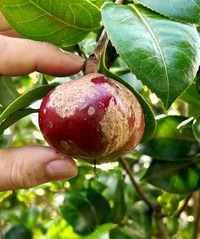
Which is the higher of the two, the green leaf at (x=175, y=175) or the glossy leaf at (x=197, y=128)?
the glossy leaf at (x=197, y=128)

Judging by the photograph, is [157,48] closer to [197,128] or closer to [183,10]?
[183,10]

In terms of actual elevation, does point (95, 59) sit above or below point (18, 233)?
above

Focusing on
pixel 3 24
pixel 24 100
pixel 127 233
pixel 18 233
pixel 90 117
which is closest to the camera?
pixel 90 117

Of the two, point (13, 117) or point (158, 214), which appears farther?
point (158, 214)

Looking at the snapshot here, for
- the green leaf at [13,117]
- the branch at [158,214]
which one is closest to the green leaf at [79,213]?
the branch at [158,214]

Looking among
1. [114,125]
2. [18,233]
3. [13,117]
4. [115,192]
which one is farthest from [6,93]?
[18,233]

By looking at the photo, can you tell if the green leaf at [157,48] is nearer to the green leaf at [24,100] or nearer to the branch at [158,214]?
the green leaf at [24,100]

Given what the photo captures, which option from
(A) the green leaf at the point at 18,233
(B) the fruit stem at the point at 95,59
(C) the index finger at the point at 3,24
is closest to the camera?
(B) the fruit stem at the point at 95,59
